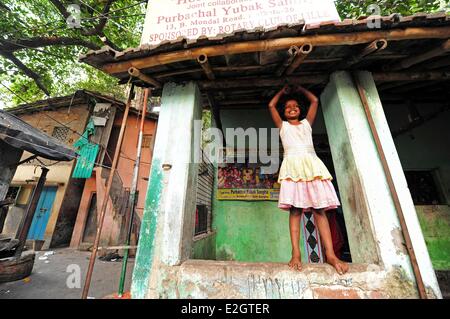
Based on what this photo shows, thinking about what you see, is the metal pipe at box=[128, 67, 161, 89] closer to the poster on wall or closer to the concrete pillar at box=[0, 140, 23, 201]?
the poster on wall

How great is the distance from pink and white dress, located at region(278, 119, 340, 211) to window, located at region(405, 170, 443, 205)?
12.6ft

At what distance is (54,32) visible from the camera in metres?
7.76

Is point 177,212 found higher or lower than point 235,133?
lower

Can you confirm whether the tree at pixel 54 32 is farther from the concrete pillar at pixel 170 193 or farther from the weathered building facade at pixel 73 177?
the concrete pillar at pixel 170 193

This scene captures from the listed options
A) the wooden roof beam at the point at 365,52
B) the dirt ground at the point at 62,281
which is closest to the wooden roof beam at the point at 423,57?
the wooden roof beam at the point at 365,52

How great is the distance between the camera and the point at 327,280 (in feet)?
6.82

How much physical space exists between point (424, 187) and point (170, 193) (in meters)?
5.89

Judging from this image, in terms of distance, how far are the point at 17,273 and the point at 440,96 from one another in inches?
422

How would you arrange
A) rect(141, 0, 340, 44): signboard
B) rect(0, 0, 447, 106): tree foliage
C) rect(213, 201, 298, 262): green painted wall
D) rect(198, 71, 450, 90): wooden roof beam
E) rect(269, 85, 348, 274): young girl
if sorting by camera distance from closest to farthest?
rect(269, 85, 348, 274): young girl
rect(198, 71, 450, 90): wooden roof beam
rect(141, 0, 340, 44): signboard
rect(213, 201, 298, 262): green painted wall
rect(0, 0, 447, 106): tree foliage

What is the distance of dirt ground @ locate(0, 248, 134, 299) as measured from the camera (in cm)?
404

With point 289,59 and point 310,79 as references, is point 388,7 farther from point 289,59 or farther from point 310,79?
point 289,59

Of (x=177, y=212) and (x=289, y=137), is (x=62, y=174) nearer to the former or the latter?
(x=177, y=212)

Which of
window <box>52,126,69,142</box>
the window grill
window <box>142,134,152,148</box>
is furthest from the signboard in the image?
window <box>52,126,69,142</box>
